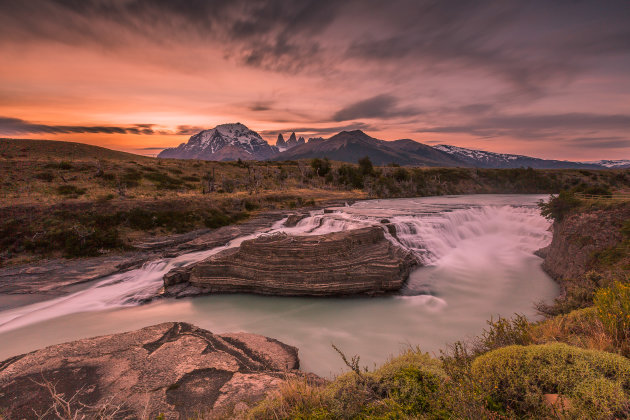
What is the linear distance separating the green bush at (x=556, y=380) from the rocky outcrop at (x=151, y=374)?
477 cm

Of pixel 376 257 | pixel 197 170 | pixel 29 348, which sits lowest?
pixel 29 348

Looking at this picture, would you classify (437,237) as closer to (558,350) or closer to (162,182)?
(558,350)

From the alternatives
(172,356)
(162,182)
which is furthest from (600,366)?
(162,182)

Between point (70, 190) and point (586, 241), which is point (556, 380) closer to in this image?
point (586, 241)

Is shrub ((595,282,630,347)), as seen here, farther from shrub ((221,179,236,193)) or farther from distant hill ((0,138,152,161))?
distant hill ((0,138,152,161))

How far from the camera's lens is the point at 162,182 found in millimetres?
53531

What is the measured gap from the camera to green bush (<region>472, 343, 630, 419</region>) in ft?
12.1

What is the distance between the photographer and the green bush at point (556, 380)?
3.70m

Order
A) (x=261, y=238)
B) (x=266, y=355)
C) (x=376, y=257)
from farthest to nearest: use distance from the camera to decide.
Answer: (x=261, y=238)
(x=376, y=257)
(x=266, y=355)

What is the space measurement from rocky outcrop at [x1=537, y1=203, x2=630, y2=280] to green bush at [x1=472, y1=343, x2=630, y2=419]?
45.5 feet

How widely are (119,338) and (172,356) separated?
297cm

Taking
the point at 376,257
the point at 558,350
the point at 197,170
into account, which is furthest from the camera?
the point at 197,170

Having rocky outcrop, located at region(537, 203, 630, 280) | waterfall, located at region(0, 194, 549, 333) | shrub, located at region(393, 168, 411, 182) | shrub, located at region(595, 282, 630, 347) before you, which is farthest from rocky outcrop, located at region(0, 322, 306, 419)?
shrub, located at region(393, 168, 411, 182)

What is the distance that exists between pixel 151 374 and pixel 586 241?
954 inches
